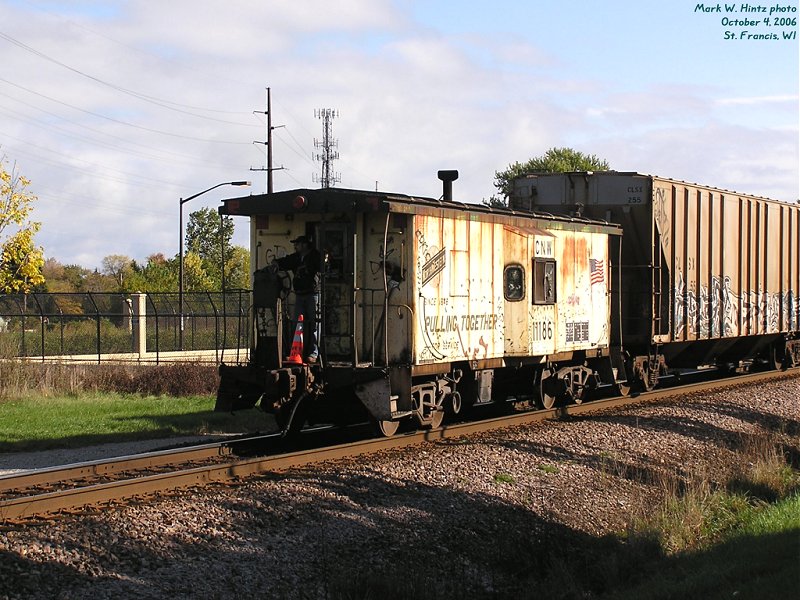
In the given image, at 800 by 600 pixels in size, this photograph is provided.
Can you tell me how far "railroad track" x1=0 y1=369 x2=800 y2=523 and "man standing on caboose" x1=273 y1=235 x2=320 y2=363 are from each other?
1.48 meters

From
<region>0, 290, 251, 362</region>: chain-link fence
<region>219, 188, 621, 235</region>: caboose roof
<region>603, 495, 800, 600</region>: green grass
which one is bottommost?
<region>603, 495, 800, 600</region>: green grass

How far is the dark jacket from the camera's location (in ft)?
40.7

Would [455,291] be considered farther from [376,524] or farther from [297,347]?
[376,524]

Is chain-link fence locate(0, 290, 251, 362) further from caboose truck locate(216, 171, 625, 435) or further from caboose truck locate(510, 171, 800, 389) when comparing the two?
caboose truck locate(216, 171, 625, 435)

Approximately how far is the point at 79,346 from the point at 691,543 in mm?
28861

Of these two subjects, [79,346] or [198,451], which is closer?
[198,451]

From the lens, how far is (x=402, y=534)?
880 centimetres

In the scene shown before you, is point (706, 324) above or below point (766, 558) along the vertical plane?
above

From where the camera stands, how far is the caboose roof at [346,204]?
12.1 metres

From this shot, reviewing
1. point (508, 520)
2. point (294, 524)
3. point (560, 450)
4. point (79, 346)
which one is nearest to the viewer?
point (294, 524)

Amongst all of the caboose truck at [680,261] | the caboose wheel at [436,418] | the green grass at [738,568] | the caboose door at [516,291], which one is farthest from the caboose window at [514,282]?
the green grass at [738,568]

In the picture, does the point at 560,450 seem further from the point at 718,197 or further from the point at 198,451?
the point at 718,197

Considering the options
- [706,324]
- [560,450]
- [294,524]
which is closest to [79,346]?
[706,324]

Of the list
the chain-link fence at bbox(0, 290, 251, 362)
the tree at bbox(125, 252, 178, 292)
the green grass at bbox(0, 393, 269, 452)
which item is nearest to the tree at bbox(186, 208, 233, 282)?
the tree at bbox(125, 252, 178, 292)
